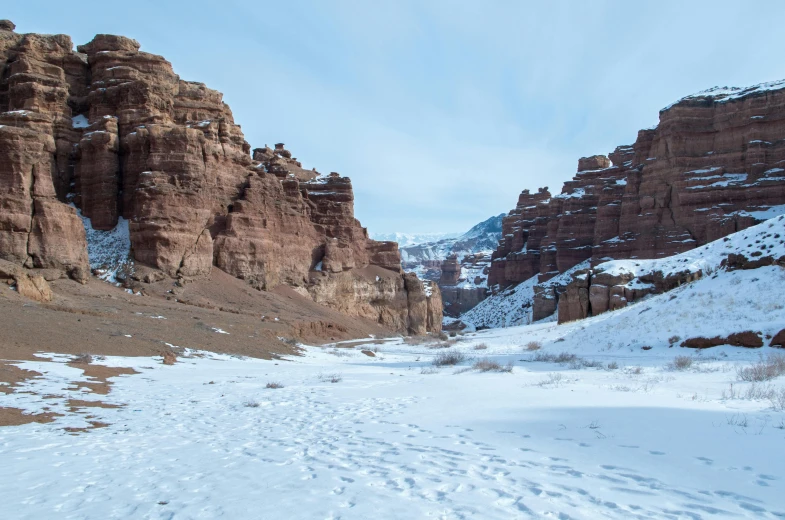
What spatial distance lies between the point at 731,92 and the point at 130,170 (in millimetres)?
82151

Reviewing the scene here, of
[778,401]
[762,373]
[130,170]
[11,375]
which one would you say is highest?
[130,170]

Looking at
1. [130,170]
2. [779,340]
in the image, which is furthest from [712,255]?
[130,170]

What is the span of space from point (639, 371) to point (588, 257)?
86602mm

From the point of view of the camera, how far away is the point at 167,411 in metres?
9.85

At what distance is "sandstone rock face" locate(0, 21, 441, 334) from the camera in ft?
115

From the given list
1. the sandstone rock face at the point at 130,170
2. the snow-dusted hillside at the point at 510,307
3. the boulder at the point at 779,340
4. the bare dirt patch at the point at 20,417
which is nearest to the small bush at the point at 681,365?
the boulder at the point at 779,340

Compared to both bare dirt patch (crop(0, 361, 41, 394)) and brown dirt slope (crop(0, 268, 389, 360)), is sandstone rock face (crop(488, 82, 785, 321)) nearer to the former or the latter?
brown dirt slope (crop(0, 268, 389, 360))

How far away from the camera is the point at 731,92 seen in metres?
80.1

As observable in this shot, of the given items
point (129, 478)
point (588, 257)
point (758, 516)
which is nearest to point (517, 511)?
point (758, 516)

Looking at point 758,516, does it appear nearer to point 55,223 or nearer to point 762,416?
point 762,416

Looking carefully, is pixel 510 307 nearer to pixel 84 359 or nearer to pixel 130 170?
pixel 130 170

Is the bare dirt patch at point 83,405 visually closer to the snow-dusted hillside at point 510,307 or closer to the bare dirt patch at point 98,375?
the bare dirt patch at point 98,375

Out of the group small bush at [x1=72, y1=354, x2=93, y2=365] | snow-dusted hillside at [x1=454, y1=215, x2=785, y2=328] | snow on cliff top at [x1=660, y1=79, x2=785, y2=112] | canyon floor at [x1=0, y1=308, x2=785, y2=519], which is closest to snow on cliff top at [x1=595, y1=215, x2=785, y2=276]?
snow-dusted hillside at [x1=454, y1=215, x2=785, y2=328]

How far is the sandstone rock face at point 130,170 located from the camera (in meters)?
34.9
